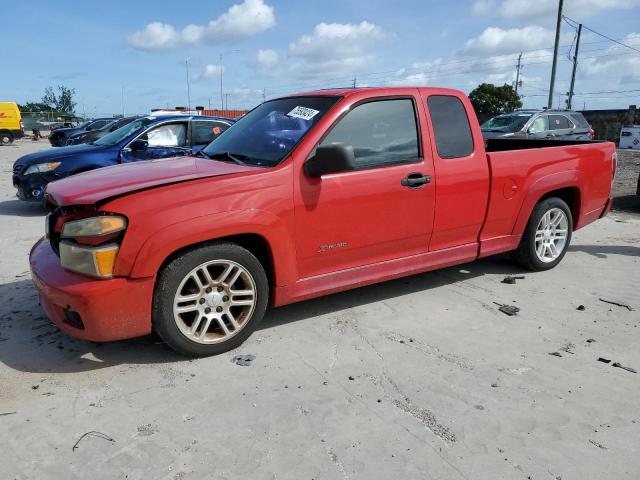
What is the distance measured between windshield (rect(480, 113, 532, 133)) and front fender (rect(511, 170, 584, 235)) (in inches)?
392

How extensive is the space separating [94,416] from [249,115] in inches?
115

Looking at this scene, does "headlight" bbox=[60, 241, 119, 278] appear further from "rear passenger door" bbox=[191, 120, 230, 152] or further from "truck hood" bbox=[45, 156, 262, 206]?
"rear passenger door" bbox=[191, 120, 230, 152]

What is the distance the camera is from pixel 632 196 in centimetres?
1034

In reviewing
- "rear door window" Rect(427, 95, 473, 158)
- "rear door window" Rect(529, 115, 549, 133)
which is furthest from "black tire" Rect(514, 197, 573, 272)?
"rear door window" Rect(529, 115, 549, 133)

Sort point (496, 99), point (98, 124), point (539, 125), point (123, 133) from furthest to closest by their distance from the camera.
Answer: point (496, 99) < point (98, 124) < point (539, 125) < point (123, 133)

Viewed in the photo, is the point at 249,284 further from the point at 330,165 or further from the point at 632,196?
the point at 632,196

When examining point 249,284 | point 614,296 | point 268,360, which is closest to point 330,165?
point 249,284

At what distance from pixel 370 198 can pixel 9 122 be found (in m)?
33.4

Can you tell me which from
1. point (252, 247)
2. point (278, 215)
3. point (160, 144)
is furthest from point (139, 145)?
point (278, 215)

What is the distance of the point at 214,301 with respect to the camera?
3523 millimetres

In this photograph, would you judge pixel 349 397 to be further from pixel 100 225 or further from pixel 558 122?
pixel 558 122

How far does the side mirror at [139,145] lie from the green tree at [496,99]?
4212 cm

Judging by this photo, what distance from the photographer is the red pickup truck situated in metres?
3.21

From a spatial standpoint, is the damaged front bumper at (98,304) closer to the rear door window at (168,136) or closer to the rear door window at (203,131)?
the rear door window at (168,136)
